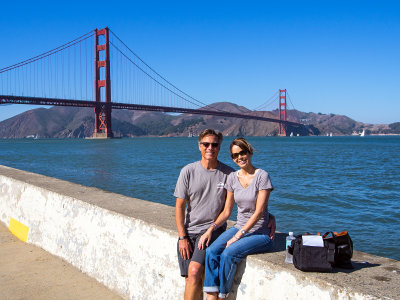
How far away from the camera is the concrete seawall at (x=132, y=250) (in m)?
1.75

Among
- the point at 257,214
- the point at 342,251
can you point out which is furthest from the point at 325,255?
the point at 257,214

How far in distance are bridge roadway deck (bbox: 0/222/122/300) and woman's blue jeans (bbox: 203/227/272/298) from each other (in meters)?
0.94

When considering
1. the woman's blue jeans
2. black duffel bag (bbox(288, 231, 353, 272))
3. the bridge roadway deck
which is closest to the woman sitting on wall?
the woman's blue jeans

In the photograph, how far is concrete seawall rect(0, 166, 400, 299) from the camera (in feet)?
5.75

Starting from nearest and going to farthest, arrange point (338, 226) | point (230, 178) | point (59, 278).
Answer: point (230, 178)
point (59, 278)
point (338, 226)

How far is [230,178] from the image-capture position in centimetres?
221

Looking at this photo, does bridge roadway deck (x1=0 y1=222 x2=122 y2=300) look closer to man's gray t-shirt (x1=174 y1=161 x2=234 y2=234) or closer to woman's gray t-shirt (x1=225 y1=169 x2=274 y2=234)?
man's gray t-shirt (x1=174 y1=161 x2=234 y2=234)

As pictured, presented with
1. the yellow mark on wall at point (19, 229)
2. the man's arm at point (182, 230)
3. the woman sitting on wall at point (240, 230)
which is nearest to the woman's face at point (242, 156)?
the woman sitting on wall at point (240, 230)

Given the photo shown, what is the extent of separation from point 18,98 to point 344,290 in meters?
45.6

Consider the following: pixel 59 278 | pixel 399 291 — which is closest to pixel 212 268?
pixel 399 291

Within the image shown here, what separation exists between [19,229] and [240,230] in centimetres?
272

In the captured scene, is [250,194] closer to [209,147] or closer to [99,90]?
[209,147]

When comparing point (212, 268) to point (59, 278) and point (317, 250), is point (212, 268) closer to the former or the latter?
point (317, 250)

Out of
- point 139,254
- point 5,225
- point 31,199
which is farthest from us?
point 5,225
